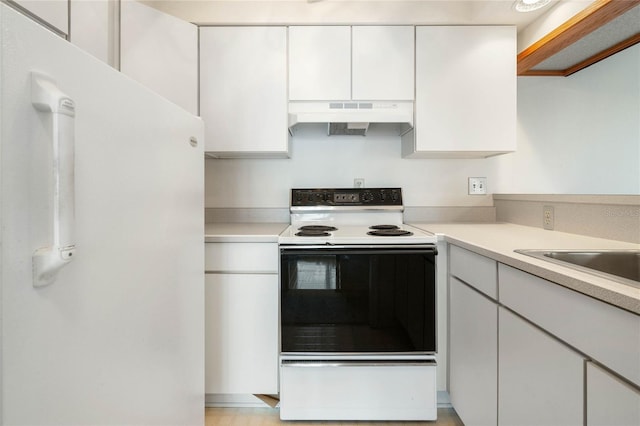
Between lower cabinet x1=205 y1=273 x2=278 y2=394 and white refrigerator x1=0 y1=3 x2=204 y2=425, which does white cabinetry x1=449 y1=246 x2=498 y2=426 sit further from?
white refrigerator x1=0 y1=3 x2=204 y2=425

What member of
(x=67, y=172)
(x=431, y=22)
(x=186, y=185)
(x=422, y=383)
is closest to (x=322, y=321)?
(x=422, y=383)

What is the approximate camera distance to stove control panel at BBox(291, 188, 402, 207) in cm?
203

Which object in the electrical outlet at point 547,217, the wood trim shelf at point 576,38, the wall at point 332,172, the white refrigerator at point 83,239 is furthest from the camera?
the wall at point 332,172

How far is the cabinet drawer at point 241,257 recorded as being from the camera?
5.07 ft

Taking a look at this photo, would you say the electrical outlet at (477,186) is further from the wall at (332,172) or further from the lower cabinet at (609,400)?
the lower cabinet at (609,400)

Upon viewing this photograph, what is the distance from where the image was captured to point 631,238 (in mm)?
1203

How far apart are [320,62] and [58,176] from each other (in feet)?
5.21

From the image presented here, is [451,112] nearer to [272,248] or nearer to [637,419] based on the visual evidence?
[272,248]

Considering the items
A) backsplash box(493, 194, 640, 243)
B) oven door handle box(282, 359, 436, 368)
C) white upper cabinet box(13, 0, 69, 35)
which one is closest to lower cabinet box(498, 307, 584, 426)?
oven door handle box(282, 359, 436, 368)

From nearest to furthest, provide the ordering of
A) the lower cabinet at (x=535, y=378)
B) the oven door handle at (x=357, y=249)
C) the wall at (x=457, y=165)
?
the lower cabinet at (x=535, y=378)
the oven door handle at (x=357, y=249)
the wall at (x=457, y=165)

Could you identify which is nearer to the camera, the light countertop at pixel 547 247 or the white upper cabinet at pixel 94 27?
the light countertop at pixel 547 247

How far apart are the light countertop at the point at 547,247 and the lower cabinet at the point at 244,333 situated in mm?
938

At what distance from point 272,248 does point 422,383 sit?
37.7 inches

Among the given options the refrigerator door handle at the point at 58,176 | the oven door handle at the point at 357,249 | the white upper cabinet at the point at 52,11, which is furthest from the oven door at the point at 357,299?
the white upper cabinet at the point at 52,11
